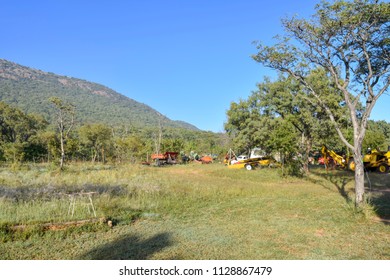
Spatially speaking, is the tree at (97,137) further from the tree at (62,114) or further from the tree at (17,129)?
the tree at (62,114)

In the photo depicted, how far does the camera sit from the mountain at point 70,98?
80.6 m

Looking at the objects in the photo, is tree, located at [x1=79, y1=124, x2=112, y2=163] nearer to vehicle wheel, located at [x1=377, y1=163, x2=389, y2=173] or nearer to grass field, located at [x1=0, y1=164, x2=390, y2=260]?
grass field, located at [x1=0, y1=164, x2=390, y2=260]

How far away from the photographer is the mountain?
80625 millimetres

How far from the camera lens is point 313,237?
221 inches

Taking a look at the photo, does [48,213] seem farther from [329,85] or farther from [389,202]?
[329,85]

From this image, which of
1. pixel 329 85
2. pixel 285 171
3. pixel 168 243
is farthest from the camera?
pixel 329 85

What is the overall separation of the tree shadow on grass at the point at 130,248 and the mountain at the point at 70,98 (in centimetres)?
6404

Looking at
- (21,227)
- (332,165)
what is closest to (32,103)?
(332,165)

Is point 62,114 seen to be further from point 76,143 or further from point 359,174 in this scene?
point 359,174

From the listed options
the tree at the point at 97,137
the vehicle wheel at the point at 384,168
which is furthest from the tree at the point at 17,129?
the vehicle wheel at the point at 384,168

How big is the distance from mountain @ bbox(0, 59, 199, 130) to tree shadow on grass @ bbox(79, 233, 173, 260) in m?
64.0
